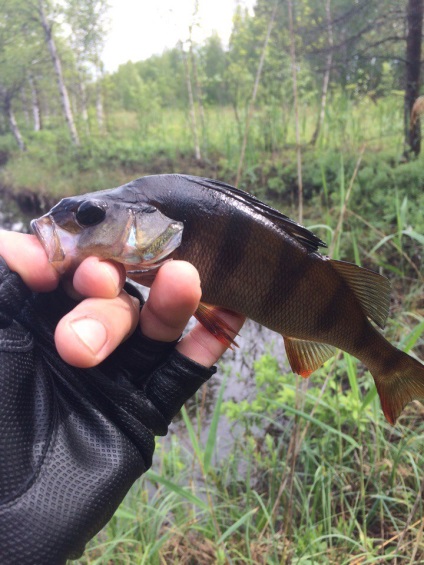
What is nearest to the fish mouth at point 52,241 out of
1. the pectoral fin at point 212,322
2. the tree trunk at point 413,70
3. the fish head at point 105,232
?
the fish head at point 105,232

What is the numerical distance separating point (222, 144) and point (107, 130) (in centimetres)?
1298

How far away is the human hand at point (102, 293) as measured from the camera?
103cm

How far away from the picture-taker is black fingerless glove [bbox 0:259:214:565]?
1.04 metres

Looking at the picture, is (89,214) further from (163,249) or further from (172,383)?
(172,383)

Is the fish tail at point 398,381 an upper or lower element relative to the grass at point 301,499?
upper

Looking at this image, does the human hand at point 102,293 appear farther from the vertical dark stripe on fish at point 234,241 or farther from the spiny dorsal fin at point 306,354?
the spiny dorsal fin at point 306,354

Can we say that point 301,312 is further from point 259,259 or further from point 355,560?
point 355,560

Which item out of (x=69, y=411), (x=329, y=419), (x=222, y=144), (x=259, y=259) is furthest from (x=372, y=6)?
(x=69, y=411)

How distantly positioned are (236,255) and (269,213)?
0.18m

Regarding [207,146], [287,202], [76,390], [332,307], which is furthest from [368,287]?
[207,146]

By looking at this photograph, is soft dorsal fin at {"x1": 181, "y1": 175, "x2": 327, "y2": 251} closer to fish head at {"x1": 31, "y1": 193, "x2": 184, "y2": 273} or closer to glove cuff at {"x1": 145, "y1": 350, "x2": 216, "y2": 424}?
fish head at {"x1": 31, "y1": 193, "x2": 184, "y2": 273}

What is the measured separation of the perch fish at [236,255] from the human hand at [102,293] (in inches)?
3.4

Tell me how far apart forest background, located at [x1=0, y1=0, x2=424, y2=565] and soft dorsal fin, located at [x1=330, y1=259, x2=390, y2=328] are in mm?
574

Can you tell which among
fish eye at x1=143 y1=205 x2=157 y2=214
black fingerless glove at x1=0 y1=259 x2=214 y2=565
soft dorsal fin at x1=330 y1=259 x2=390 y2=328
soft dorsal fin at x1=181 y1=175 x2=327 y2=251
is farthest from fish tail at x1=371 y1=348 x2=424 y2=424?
fish eye at x1=143 y1=205 x2=157 y2=214
